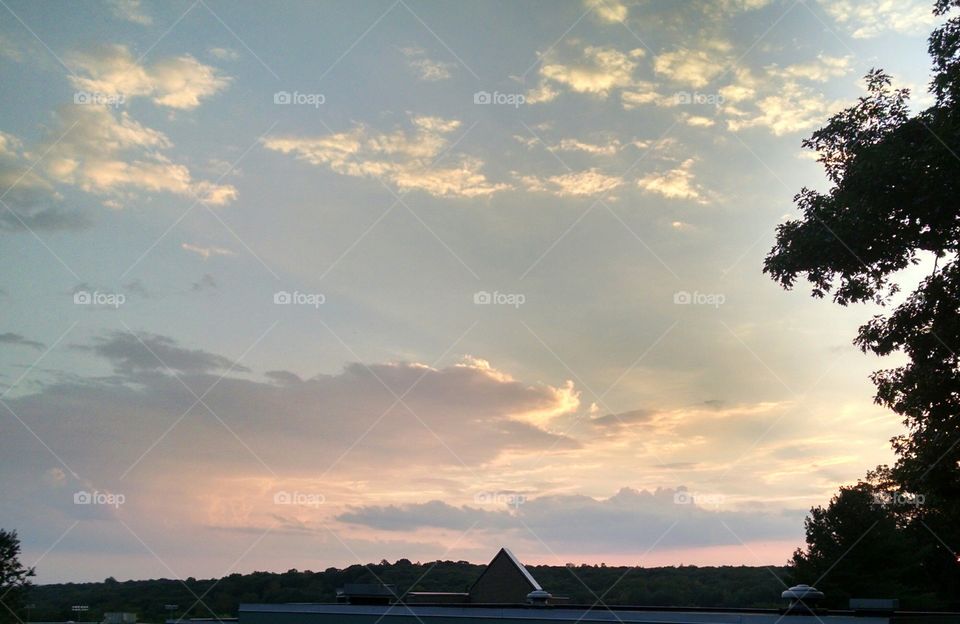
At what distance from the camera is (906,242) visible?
2553cm

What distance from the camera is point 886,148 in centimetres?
2478

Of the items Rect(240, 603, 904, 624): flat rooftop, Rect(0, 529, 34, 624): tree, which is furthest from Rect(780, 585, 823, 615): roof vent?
Rect(0, 529, 34, 624): tree

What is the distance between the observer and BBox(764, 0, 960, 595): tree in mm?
24109

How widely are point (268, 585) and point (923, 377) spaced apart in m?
110

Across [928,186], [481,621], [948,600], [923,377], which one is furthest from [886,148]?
[948,600]

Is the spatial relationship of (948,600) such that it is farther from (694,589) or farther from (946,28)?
(946,28)

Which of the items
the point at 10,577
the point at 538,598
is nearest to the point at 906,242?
the point at 538,598

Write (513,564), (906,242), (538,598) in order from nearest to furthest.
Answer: (906,242), (538,598), (513,564)

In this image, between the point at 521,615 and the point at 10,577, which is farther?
the point at 10,577

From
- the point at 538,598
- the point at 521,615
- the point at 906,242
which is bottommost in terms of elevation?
the point at 521,615

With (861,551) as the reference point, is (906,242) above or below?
above

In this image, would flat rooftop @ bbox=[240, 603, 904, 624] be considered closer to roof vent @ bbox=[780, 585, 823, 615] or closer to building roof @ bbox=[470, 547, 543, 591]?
roof vent @ bbox=[780, 585, 823, 615]

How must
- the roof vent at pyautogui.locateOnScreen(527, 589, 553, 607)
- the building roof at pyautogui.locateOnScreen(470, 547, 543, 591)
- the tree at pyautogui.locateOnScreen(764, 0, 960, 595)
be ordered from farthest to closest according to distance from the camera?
the building roof at pyautogui.locateOnScreen(470, 547, 543, 591)
the roof vent at pyautogui.locateOnScreen(527, 589, 553, 607)
the tree at pyautogui.locateOnScreen(764, 0, 960, 595)

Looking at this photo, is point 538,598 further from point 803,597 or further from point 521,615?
point 803,597
